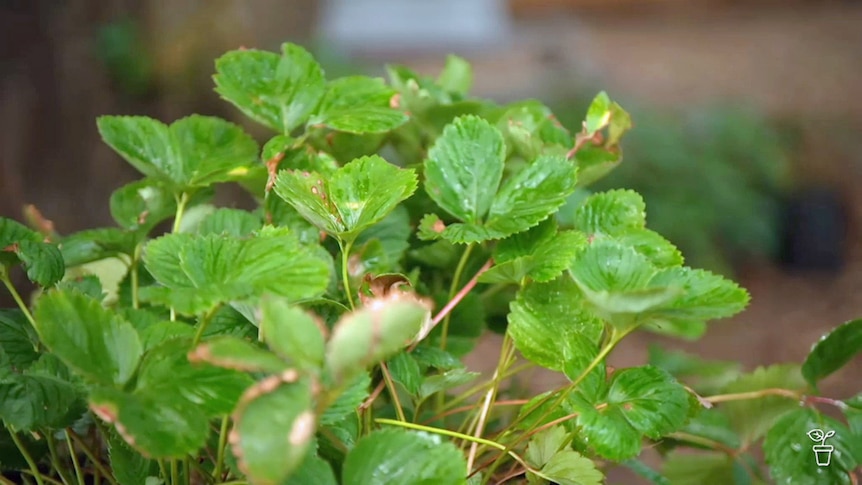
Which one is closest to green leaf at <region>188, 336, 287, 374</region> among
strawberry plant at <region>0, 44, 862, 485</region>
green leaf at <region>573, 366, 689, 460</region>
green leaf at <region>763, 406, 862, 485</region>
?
strawberry plant at <region>0, 44, 862, 485</region>

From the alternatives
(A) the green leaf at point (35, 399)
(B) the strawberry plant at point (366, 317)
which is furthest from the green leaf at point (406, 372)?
(A) the green leaf at point (35, 399)

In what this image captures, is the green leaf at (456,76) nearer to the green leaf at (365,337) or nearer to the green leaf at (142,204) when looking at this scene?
the green leaf at (142,204)

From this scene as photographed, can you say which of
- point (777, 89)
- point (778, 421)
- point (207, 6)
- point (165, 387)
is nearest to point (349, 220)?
point (165, 387)

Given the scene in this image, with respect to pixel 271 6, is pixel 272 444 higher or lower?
higher

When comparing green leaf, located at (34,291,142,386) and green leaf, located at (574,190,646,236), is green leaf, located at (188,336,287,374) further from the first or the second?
green leaf, located at (574,190,646,236)

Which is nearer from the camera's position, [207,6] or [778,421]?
[778,421]

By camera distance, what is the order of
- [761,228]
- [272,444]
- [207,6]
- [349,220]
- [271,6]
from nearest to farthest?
[272,444] < [349,220] < [207,6] < [271,6] < [761,228]

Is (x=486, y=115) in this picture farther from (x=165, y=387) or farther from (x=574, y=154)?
(x=165, y=387)

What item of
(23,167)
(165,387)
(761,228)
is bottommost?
(761,228)
